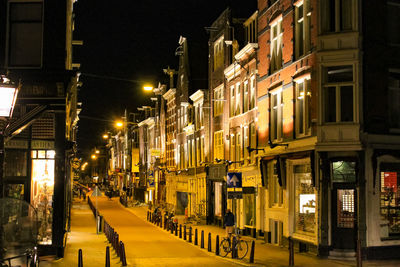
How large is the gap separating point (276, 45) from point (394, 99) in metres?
7.70

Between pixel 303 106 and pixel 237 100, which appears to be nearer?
pixel 303 106

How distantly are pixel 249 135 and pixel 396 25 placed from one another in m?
12.6

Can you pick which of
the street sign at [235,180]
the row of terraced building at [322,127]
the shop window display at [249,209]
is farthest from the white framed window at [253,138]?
the street sign at [235,180]

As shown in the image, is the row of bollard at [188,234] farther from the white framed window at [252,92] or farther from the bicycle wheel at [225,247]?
the white framed window at [252,92]

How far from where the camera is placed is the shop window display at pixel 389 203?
22969 millimetres

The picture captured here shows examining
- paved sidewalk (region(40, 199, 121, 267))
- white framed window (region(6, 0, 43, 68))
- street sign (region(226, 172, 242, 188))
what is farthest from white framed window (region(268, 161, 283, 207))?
white framed window (region(6, 0, 43, 68))

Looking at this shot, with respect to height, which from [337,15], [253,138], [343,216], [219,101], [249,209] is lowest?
[249,209]

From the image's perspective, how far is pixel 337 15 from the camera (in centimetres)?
2342

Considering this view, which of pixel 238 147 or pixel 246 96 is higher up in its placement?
pixel 246 96

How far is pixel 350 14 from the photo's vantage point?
23172 millimetres

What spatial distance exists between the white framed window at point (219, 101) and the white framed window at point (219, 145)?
1541 millimetres

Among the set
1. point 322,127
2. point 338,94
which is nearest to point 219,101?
point 322,127

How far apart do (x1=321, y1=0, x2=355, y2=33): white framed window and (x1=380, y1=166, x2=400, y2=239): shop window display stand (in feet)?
19.7

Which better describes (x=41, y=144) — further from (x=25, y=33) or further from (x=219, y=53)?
(x=219, y=53)
